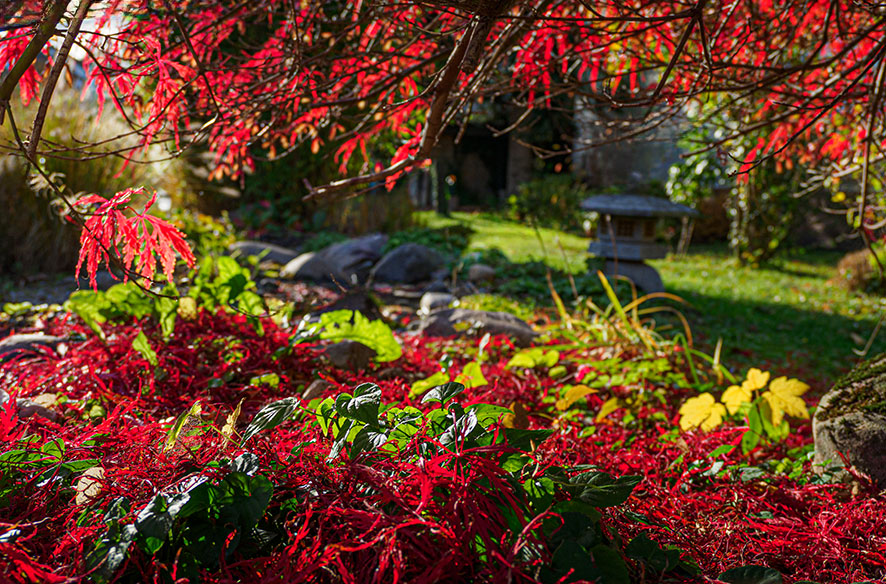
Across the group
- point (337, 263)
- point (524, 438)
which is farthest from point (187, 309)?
point (337, 263)

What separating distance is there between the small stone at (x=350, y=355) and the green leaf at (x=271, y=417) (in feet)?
4.48

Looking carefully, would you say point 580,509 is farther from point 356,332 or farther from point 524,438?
point 356,332

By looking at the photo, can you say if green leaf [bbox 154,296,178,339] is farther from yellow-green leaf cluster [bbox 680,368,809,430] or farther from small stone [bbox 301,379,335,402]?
yellow-green leaf cluster [bbox 680,368,809,430]

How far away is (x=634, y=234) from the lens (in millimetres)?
6520

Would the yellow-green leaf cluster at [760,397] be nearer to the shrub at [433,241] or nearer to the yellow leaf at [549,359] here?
the yellow leaf at [549,359]

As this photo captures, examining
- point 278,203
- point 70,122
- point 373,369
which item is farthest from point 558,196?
point 373,369

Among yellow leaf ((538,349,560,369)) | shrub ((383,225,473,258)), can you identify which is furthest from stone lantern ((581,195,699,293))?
yellow leaf ((538,349,560,369))

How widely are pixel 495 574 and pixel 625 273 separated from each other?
558 centimetres

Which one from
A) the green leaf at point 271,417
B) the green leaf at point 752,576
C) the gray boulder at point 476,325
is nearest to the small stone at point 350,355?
the gray boulder at point 476,325

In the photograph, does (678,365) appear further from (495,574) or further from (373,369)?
(495,574)

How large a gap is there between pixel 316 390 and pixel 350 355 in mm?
571

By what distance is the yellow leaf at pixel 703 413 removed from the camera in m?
2.35

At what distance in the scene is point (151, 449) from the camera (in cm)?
139

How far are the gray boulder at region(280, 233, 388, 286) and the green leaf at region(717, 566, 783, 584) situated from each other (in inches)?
199
